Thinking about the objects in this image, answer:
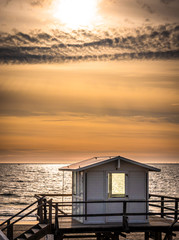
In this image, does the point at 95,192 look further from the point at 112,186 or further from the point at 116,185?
the point at 116,185

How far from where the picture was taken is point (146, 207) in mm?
22438

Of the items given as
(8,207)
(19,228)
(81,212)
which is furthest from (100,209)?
(8,207)

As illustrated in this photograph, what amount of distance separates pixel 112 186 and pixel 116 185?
193 millimetres

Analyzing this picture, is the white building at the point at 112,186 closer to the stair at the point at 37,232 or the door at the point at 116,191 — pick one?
the door at the point at 116,191

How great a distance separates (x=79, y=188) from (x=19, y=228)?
14.6 metres

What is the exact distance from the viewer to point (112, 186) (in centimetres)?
2205

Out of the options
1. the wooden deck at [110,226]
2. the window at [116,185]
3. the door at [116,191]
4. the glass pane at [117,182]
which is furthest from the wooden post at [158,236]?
the glass pane at [117,182]

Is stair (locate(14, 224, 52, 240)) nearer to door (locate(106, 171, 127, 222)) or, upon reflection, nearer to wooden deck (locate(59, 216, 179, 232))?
wooden deck (locate(59, 216, 179, 232))

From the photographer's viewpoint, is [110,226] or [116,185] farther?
[116,185]

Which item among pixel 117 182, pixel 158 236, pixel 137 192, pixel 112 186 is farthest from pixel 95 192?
pixel 158 236

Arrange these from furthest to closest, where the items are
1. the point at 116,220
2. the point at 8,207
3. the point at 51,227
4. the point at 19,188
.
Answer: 1. the point at 19,188
2. the point at 8,207
3. the point at 116,220
4. the point at 51,227

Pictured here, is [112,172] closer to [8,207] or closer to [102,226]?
[102,226]

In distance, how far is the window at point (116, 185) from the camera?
72.2 feet

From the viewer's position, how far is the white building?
21.8m
